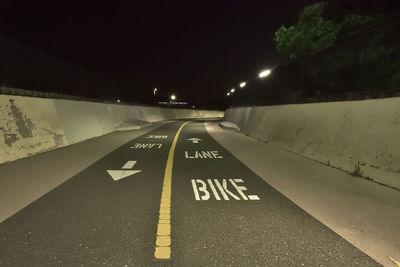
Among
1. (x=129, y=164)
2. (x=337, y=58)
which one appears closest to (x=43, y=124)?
(x=129, y=164)

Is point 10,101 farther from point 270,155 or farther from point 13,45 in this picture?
point 13,45

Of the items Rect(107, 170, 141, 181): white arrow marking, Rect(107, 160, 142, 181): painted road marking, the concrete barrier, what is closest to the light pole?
the concrete barrier

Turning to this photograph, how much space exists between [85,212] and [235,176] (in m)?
3.52

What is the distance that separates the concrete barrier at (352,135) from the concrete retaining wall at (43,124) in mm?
9018

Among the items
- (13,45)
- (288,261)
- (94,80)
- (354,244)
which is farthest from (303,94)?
(94,80)

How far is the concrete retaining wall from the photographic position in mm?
7668

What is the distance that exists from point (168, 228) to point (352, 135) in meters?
5.34

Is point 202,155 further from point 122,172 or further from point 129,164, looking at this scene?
point 122,172

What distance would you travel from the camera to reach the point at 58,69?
42.3m

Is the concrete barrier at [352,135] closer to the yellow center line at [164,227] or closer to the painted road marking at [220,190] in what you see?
the painted road marking at [220,190]

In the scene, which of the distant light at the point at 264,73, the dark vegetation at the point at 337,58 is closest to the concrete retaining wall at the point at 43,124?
the dark vegetation at the point at 337,58

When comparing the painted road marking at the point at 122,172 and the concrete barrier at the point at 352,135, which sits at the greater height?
the concrete barrier at the point at 352,135

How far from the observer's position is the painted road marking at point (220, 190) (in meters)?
4.88

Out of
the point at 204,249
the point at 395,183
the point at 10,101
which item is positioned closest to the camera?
the point at 204,249
